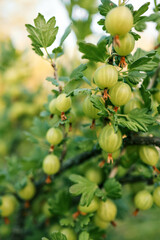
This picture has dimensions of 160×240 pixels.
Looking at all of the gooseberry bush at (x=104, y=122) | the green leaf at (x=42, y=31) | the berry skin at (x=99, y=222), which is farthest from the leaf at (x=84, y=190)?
the green leaf at (x=42, y=31)

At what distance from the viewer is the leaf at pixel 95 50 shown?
398 millimetres

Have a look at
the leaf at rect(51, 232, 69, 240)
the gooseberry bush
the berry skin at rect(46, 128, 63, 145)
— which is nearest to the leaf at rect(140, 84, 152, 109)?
the gooseberry bush

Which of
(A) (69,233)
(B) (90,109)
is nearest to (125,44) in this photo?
(B) (90,109)

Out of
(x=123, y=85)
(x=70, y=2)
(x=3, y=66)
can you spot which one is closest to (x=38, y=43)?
(x=123, y=85)

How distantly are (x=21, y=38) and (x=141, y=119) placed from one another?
15.5ft

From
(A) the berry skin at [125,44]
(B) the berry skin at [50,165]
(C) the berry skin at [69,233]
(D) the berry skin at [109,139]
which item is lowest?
(C) the berry skin at [69,233]

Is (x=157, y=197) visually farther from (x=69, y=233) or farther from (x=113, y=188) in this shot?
(x=69, y=233)

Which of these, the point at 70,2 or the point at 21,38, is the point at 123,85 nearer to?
the point at 70,2

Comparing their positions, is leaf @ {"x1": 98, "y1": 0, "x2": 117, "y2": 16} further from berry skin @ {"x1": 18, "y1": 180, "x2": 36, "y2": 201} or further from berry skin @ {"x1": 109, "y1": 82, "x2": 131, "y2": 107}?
berry skin @ {"x1": 18, "y1": 180, "x2": 36, "y2": 201}

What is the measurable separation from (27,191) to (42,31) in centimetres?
46

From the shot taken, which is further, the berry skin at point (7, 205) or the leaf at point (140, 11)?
the berry skin at point (7, 205)

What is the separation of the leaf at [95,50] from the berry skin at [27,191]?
45 centimetres

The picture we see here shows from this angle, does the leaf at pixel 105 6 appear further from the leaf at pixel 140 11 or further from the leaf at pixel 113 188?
the leaf at pixel 113 188

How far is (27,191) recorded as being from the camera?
677mm
